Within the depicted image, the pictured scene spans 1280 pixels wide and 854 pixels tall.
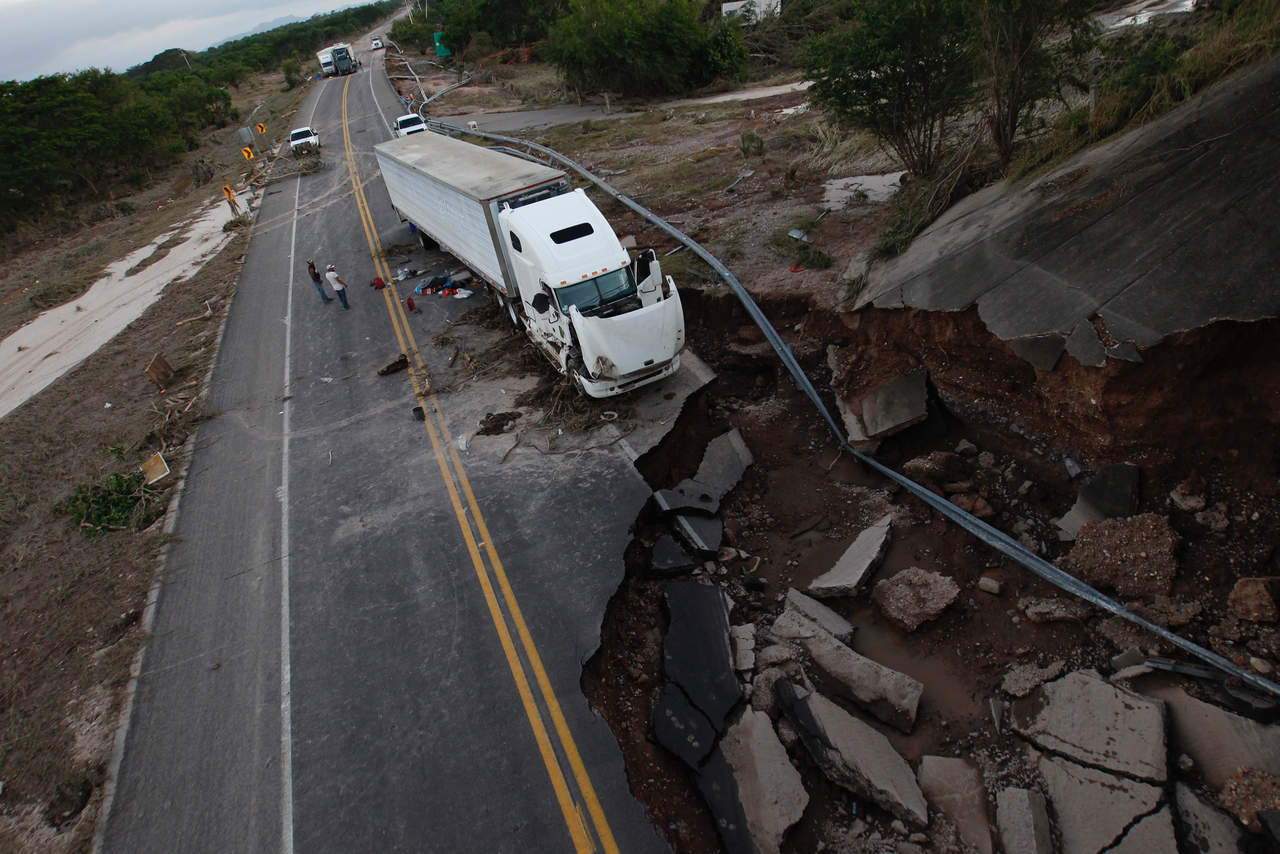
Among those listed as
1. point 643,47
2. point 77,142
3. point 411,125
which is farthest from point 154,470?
point 77,142

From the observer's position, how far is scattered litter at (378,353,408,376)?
13203mm

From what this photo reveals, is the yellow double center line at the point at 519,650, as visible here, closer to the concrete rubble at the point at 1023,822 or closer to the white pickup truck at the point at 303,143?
the concrete rubble at the point at 1023,822

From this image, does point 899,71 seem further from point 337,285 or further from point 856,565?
point 337,285

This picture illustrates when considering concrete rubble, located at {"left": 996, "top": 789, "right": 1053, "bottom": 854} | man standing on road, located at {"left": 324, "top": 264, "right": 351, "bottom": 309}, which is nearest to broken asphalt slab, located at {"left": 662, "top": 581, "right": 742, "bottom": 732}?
concrete rubble, located at {"left": 996, "top": 789, "right": 1053, "bottom": 854}

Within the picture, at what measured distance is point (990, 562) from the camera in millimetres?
7406

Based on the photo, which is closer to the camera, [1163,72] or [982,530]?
[982,530]

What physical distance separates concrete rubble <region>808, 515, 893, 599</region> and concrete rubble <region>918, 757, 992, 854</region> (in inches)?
78.3

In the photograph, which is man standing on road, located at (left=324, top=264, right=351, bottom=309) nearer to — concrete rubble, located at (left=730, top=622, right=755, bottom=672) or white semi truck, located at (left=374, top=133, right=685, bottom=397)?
white semi truck, located at (left=374, top=133, right=685, bottom=397)

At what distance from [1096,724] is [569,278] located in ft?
28.7

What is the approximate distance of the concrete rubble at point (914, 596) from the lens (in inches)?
272

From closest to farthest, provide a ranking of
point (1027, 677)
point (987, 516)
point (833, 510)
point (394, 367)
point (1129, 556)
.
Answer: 1. point (1027, 677)
2. point (1129, 556)
3. point (987, 516)
4. point (833, 510)
5. point (394, 367)

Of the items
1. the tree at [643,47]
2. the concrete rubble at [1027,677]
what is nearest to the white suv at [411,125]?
the tree at [643,47]

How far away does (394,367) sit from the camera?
13273 millimetres

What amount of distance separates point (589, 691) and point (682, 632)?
119cm
